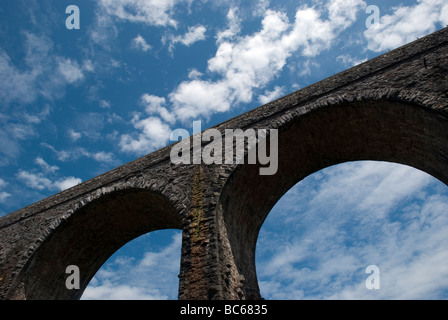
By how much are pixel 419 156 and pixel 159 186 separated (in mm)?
5785

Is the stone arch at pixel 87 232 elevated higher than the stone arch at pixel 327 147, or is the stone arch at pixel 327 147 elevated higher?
the stone arch at pixel 327 147

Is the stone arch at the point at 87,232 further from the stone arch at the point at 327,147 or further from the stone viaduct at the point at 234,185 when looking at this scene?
the stone arch at the point at 327,147

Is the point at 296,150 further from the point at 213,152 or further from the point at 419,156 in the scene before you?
the point at 419,156

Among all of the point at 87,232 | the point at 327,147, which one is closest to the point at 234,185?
the point at 327,147

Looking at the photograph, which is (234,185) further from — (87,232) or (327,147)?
(87,232)

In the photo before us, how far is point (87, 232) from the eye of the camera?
978cm

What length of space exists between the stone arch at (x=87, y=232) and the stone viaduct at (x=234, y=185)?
0.03 meters

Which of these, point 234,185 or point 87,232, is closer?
point 234,185

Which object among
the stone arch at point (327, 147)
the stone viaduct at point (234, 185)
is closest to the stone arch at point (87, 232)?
the stone viaduct at point (234, 185)

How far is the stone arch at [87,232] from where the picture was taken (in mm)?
9000

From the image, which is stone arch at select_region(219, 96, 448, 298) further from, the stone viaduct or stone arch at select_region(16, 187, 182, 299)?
stone arch at select_region(16, 187, 182, 299)

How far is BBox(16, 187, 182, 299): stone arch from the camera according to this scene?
29.5 feet

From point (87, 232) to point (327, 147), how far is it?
6827mm

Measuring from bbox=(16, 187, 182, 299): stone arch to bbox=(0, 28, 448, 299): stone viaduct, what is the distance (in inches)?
1.1
